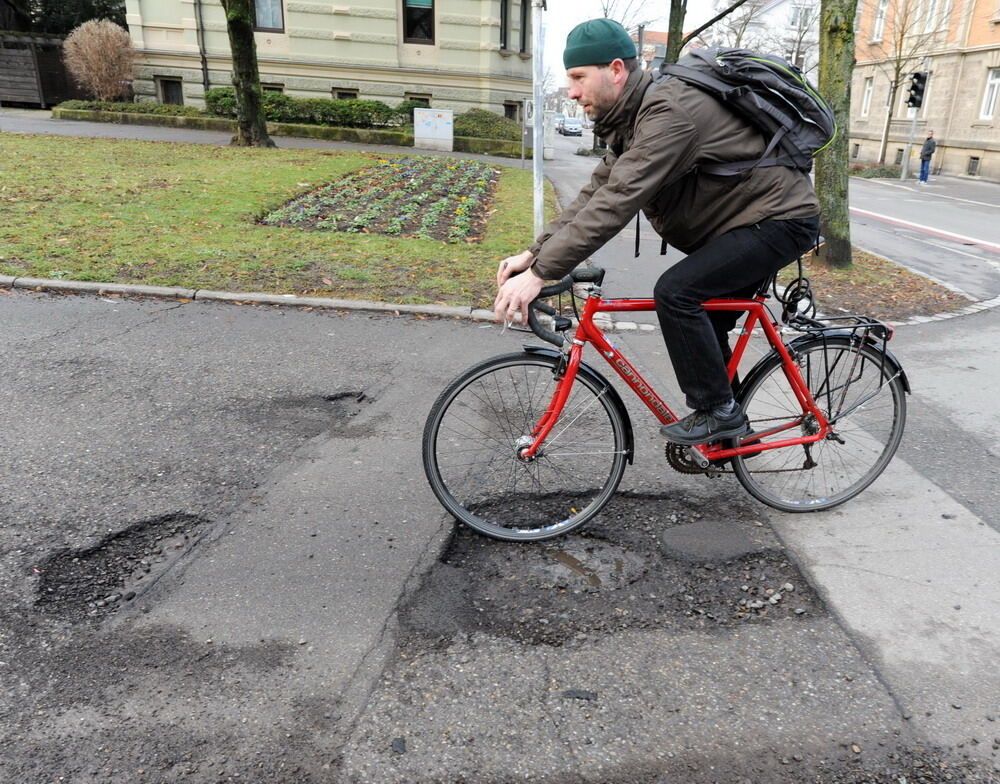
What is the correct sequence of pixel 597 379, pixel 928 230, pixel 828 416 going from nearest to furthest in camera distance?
pixel 597 379, pixel 828 416, pixel 928 230

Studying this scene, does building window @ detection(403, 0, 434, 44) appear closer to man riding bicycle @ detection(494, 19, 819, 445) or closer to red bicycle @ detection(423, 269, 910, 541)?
man riding bicycle @ detection(494, 19, 819, 445)

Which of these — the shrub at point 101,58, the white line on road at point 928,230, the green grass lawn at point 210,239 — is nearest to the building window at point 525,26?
the shrub at point 101,58

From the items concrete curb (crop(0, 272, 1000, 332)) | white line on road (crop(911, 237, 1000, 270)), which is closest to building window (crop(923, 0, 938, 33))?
white line on road (crop(911, 237, 1000, 270))

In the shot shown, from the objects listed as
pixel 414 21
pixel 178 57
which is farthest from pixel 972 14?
pixel 178 57

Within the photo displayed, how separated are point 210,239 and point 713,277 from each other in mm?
7393

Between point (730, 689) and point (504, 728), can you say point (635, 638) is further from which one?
point (504, 728)

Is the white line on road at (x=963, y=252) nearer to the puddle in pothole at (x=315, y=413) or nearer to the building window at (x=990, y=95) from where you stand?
the puddle in pothole at (x=315, y=413)

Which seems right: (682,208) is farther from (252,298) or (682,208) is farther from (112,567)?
(252,298)

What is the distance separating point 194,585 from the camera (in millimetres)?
3000

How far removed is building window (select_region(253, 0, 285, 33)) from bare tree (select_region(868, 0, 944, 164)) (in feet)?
83.6

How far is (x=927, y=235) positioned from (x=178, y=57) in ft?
84.5

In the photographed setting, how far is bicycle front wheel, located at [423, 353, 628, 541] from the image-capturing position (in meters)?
3.29

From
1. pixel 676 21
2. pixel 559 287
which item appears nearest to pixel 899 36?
pixel 676 21

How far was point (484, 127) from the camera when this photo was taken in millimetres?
25984
